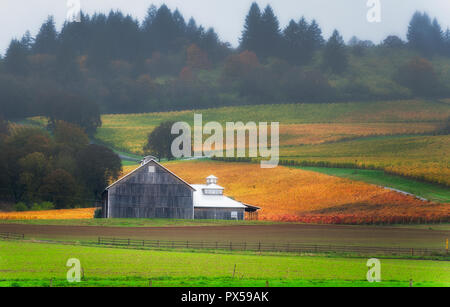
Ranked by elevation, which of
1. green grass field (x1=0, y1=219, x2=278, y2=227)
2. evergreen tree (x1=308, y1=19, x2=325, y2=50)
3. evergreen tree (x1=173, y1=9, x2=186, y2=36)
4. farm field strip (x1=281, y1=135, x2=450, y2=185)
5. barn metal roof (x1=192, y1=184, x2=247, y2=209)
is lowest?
green grass field (x1=0, y1=219, x2=278, y2=227)

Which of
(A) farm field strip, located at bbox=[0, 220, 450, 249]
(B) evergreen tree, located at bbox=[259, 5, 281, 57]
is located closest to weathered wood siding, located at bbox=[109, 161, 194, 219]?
(A) farm field strip, located at bbox=[0, 220, 450, 249]

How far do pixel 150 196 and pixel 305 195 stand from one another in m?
20.4

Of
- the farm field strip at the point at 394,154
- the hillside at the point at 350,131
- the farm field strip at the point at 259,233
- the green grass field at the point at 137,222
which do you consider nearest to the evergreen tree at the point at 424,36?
the hillside at the point at 350,131

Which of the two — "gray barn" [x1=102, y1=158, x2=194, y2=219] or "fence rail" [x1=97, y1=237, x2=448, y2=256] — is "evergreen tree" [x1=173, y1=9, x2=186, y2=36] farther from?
"fence rail" [x1=97, y1=237, x2=448, y2=256]

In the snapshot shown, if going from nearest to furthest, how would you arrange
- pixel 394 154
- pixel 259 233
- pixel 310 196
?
pixel 259 233 < pixel 310 196 < pixel 394 154

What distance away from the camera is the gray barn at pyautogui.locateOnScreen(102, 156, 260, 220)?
8212cm

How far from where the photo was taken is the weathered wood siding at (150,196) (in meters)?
82.0

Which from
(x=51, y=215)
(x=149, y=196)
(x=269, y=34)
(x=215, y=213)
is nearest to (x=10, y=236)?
(x=51, y=215)

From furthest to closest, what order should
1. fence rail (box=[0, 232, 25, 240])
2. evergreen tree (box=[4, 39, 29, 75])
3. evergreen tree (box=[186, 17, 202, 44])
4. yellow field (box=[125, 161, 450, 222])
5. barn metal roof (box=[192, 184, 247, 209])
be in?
evergreen tree (box=[186, 17, 202, 44]), evergreen tree (box=[4, 39, 29, 75]), barn metal roof (box=[192, 184, 247, 209]), yellow field (box=[125, 161, 450, 222]), fence rail (box=[0, 232, 25, 240])

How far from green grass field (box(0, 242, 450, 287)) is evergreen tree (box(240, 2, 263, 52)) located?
10584cm

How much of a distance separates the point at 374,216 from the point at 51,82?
81782mm

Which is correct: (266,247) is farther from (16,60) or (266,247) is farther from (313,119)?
(16,60)

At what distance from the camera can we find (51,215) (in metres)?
83.4
